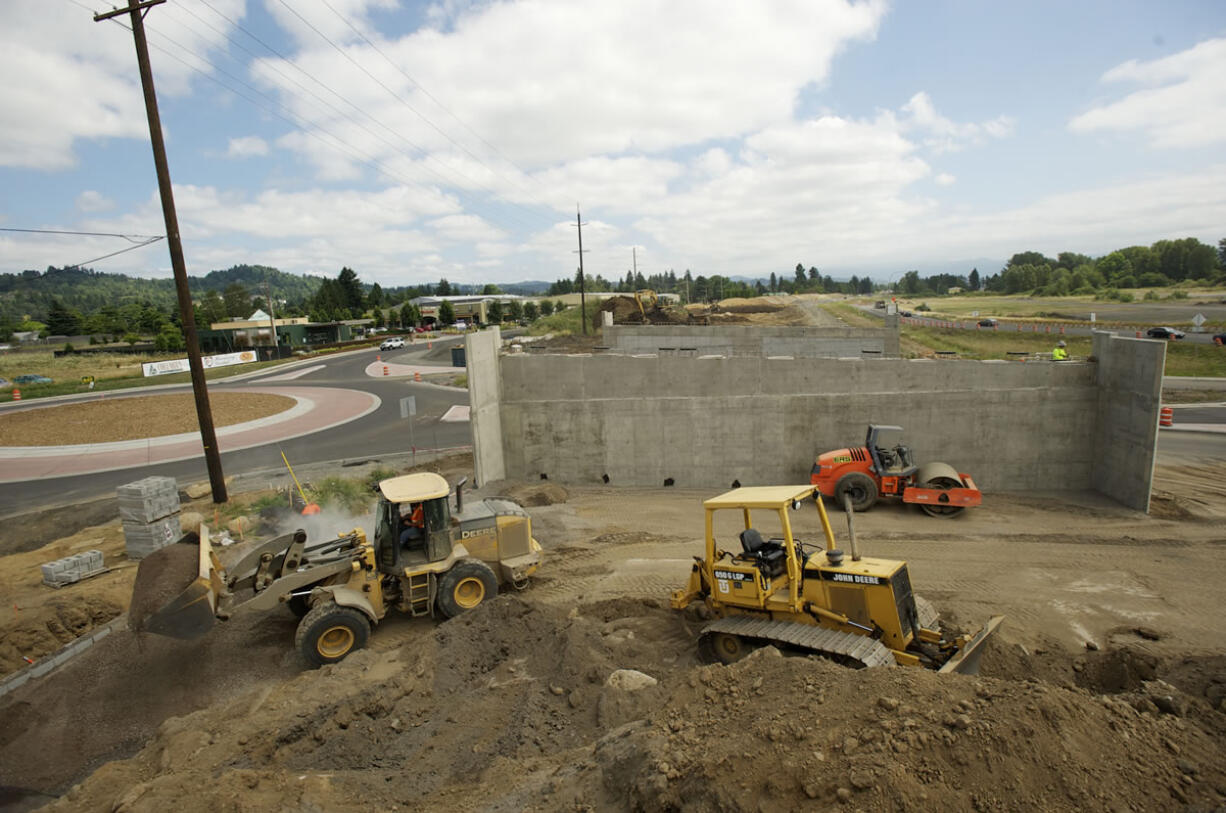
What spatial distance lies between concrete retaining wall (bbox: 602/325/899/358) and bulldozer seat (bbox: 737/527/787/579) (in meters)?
19.0

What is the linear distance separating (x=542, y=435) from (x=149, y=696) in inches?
388

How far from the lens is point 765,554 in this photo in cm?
723

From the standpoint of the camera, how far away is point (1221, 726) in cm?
475

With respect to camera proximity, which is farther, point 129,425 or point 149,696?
point 129,425

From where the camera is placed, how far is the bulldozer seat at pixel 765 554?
278 inches

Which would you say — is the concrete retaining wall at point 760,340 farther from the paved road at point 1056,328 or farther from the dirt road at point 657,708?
the dirt road at point 657,708

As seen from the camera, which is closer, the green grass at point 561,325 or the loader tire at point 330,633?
the loader tire at point 330,633

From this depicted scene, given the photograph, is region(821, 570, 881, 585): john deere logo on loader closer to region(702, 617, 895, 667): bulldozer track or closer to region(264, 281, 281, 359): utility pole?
region(702, 617, 895, 667): bulldozer track

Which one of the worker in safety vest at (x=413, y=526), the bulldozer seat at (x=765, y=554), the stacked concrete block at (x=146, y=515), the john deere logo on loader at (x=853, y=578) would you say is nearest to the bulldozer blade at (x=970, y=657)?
the john deere logo on loader at (x=853, y=578)

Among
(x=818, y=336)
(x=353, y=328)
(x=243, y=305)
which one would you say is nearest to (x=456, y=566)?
(x=818, y=336)

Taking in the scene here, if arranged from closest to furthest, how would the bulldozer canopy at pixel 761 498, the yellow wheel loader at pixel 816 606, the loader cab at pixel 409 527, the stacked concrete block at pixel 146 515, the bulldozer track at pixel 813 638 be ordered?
the bulldozer track at pixel 813 638 < the yellow wheel loader at pixel 816 606 < the bulldozer canopy at pixel 761 498 < the loader cab at pixel 409 527 < the stacked concrete block at pixel 146 515

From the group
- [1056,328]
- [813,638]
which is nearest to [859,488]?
[813,638]

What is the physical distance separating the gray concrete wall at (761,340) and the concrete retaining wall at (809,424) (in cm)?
998

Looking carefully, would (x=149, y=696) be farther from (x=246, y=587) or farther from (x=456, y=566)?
(x=456, y=566)
